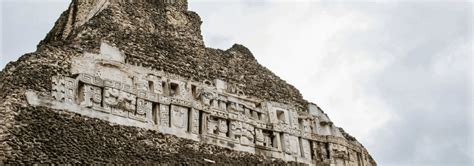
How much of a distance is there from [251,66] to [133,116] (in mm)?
4505

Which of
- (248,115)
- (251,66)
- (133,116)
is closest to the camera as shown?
(133,116)

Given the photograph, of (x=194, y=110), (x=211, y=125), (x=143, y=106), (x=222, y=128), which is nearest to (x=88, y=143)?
(x=143, y=106)

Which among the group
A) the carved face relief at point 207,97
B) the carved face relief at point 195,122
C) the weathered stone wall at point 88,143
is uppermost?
the carved face relief at point 207,97

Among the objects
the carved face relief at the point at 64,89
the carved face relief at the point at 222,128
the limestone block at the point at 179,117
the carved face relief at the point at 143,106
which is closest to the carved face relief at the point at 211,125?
the carved face relief at the point at 222,128

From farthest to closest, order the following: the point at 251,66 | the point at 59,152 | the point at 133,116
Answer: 1. the point at 251,66
2. the point at 133,116
3. the point at 59,152

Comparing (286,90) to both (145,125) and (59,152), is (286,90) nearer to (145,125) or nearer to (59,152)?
(145,125)

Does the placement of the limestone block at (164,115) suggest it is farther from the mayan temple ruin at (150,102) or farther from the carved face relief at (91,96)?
the carved face relief at (91,96)

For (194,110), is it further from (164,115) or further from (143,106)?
(143,106)

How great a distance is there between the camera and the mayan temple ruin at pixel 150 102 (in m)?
14.2

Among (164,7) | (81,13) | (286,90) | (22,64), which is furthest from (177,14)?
(22,64)

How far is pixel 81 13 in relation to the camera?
18.3 metres

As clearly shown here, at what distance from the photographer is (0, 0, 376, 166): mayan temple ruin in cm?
1417


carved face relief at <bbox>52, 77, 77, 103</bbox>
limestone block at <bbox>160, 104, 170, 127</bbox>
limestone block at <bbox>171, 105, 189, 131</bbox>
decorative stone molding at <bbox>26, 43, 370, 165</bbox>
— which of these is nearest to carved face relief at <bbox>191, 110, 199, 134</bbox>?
decorative stone molding at <bbox>26, 43, 370, 165</bbox>

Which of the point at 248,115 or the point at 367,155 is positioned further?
the point at 367,155
